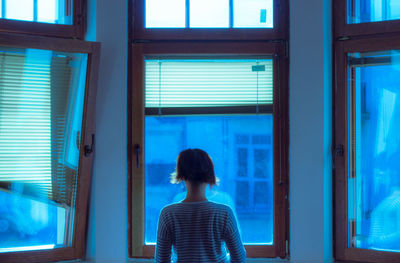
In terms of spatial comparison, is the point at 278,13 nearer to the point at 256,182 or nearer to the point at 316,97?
the point at 316,97

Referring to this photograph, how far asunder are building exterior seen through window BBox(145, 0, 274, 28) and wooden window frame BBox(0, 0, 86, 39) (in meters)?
0.48

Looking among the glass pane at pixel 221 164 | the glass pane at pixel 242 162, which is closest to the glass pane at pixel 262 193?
the glass pane at pixel 221 164

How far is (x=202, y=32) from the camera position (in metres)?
2.98

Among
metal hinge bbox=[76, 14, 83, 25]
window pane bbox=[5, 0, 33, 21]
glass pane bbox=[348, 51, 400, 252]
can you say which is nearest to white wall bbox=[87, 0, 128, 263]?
metal hinge bbox=[76, 14, 83, 25]

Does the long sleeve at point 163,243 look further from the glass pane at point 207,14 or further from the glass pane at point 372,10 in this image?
the glass pane at point 372,10

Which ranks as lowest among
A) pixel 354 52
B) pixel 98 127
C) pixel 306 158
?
pixel 306 158

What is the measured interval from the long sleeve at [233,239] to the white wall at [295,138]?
3.51ft

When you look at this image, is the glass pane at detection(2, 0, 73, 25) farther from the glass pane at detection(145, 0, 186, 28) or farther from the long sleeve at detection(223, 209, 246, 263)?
the long sleeve at detection(223, 209, 246, 263)

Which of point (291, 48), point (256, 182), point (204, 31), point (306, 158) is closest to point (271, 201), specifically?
point (256, 182)

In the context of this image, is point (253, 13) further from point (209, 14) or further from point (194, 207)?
point (194, 207)

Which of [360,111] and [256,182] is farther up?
[360,111]

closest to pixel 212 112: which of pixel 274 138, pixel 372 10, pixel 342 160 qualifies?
pixel 274 138

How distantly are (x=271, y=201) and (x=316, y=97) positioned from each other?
82 cm

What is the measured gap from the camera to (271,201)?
299cm
